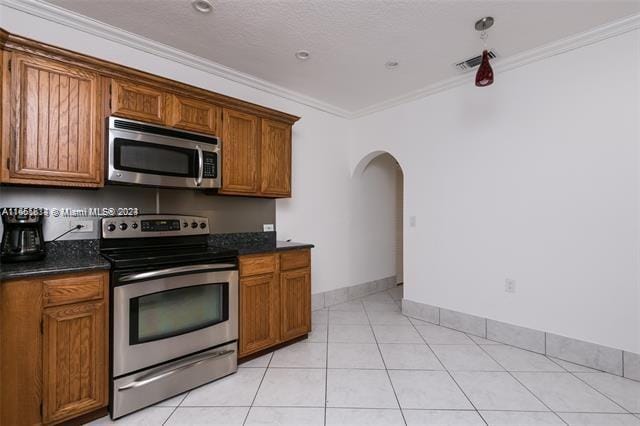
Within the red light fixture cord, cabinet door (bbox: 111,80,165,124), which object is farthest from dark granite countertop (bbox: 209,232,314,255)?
the red light fixture cord

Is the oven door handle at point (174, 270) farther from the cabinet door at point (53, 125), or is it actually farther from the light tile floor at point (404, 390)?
the light tile floor at point (404, 390)

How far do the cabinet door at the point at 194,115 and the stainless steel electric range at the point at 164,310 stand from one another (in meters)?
0.75

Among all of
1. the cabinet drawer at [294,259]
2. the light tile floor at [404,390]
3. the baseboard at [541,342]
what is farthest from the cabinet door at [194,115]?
the baseboard at [541,342]

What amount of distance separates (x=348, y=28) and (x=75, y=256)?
255 cm

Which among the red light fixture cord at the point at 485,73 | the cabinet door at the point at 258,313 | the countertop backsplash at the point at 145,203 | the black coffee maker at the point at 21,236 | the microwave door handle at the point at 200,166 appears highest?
the red light fixture cord at the point at 485,73

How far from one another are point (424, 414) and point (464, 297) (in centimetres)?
157

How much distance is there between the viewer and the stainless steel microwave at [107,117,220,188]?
203 centimetres

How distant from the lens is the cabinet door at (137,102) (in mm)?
2066

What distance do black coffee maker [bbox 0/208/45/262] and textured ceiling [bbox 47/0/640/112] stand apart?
57.4 inches

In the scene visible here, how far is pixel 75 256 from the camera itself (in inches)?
79.4

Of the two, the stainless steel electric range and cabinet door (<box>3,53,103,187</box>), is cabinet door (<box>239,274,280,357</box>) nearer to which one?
the stainless steel electric range

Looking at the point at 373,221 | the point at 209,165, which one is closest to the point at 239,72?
the point at 209,165

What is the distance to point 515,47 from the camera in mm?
2539

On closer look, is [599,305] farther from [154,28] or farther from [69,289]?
[154,28]
